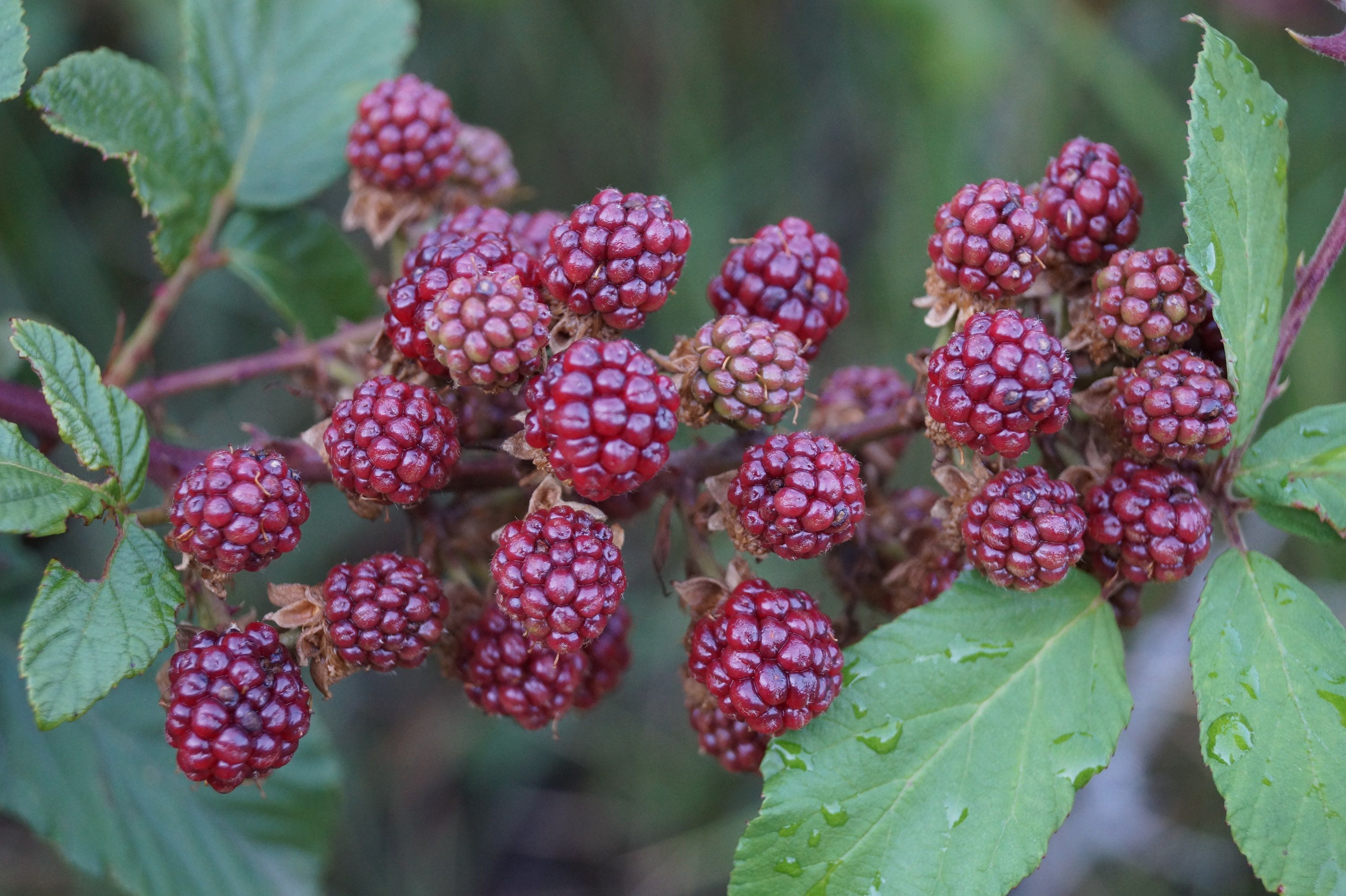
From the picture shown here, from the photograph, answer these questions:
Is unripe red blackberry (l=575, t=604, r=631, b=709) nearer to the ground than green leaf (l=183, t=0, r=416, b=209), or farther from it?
nearer to the ground

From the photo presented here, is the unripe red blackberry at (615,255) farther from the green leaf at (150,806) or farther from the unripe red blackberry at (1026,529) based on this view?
the green leaf at (150,806)

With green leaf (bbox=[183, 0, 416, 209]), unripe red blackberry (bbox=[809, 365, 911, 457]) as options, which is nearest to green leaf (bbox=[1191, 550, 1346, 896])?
unripe red blackberry (bbox=[809, 365, 911, 457])

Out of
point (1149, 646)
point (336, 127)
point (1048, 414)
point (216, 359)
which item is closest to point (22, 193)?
point (216, 359)

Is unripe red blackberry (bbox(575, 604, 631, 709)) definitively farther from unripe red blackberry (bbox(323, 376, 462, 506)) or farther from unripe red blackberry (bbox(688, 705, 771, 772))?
unripe red blackberry (bbox(323, 376, 462, 506))

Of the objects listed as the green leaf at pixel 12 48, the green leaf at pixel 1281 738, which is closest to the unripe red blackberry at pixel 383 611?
the green leaf at pixel 12 48

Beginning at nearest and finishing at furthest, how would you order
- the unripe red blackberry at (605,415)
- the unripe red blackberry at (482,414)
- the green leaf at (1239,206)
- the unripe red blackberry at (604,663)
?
the unripe red blackberry at (605,415) → the green leaf at (1239,206) → the unripe red blackberry at (482,414) → the unripe red blackberry at (604,663)
